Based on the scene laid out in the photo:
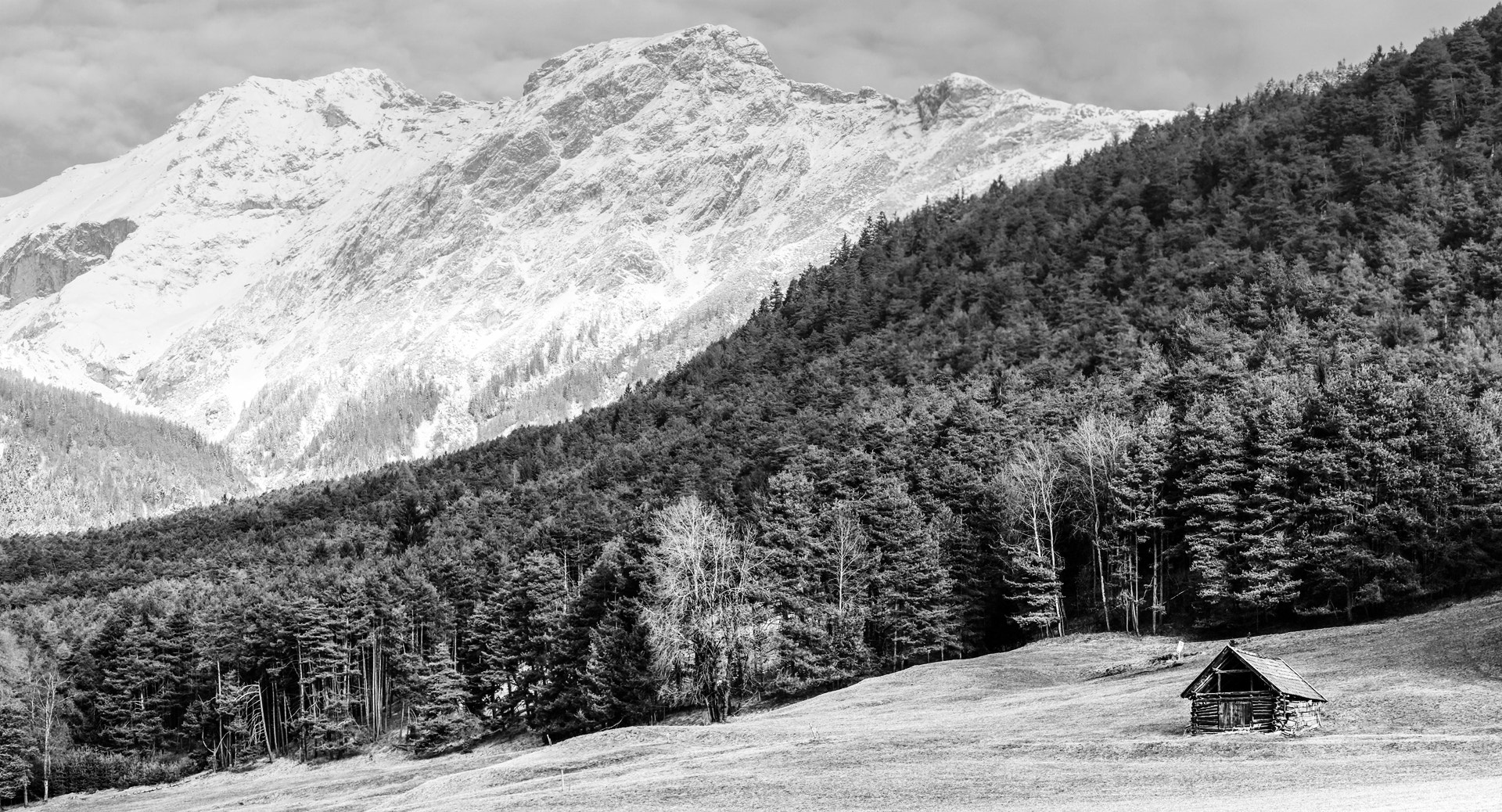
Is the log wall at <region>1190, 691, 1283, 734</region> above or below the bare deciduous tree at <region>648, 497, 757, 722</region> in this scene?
below

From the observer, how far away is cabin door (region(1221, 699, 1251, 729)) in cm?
5409

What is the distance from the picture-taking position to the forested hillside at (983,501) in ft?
265

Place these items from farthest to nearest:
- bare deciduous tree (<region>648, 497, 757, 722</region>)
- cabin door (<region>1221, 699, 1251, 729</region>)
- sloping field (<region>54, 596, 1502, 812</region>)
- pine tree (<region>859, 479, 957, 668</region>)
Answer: pine tree (<region>859, 479, 957, 668</region>) → bare deciduous tree (<region>648, 497, 757, 722</region>) → cabin door (<region>1221, 699, 1251, 729</region>) → sloping field (<region>54, 596, 1502, 812</region>)

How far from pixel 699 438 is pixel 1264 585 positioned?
8763 centimetres

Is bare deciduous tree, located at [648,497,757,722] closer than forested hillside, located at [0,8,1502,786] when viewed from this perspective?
Yes

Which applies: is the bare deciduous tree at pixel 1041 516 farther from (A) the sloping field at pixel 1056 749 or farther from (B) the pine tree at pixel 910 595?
(B) the pine tree at pixel 910 595

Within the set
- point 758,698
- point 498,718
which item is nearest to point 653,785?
point 758,698

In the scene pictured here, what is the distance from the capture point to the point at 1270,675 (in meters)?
53.6

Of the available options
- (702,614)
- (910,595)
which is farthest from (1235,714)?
(910,595)

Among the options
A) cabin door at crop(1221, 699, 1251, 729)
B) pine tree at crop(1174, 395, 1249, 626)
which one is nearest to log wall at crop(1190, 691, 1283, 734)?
cabin door at crop(1221, 699, 1251, 729)

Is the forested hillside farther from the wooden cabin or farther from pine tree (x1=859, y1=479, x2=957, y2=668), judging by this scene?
the wooden cabin

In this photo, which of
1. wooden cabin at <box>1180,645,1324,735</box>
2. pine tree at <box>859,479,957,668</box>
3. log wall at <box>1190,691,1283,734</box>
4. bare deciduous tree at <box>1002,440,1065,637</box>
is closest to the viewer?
wooden cabin at <box>1180,645,1324,735</box>

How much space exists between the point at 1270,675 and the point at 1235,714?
2.20m

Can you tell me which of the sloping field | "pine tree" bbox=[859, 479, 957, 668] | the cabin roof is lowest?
the sloping field
